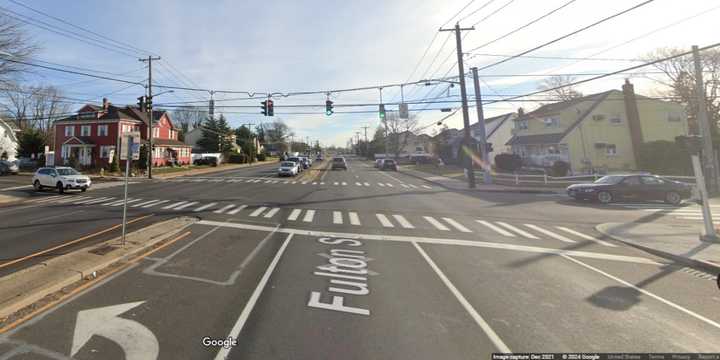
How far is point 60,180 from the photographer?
20359 mm

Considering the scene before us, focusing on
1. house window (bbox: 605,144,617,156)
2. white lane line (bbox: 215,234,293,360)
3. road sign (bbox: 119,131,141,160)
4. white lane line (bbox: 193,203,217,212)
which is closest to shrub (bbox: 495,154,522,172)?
house window (bbox: 605,144,617,156)

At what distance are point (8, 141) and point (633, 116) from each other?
78.5 meters

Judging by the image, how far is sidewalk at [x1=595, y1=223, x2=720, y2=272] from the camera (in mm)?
7145

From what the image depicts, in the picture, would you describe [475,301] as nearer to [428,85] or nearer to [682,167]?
[428,85]

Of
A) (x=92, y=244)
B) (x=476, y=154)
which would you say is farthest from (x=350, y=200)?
(x=476, y=154)

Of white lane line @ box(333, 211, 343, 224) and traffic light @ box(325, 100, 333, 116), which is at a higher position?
traffic light @ box(325, 100, 333, 116)

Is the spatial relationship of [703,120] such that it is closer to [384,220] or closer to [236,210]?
[384,220]

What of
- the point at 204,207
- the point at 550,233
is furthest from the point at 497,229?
the point at 204,207

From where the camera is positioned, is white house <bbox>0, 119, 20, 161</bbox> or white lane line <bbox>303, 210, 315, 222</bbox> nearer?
white lane line <bbox>303, 210, 315, 222</bbox>

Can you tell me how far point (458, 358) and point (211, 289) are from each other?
4.12m

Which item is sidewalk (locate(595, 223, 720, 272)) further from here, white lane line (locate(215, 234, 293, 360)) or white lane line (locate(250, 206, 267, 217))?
white lane line (locate(250, 206, 267, 217))

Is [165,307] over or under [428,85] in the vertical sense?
under

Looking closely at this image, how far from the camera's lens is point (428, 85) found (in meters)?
23.8

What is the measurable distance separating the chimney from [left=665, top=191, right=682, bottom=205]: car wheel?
20700 millimetres
